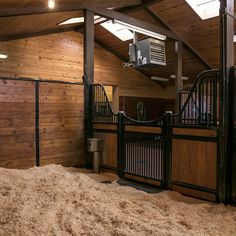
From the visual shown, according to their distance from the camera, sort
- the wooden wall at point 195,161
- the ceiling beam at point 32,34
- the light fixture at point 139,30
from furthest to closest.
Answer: the ceiling beam at point 32,34 → the light fixture at point 139,30 → the wooden wall at point 195,161

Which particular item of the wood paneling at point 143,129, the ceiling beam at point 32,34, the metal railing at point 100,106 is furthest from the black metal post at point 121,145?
the ceiling beam at point 32,34

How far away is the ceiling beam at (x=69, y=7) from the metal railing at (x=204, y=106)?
2.49 metres

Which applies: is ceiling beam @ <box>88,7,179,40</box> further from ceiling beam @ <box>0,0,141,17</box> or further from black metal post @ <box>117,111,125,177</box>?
black metal post @ <box>117,111,125,177</box>

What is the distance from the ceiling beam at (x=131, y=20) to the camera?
484cm

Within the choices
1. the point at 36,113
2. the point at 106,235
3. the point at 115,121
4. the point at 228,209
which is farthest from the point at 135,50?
the point at 106,235

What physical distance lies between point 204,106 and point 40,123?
8.11 ft

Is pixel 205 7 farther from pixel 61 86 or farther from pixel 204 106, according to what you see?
pixel 61 86

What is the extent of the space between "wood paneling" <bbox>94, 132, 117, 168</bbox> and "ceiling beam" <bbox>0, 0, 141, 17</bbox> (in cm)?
214

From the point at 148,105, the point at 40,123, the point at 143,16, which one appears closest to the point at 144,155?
Answer: the point at 40,123

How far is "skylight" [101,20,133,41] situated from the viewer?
6.82 meters

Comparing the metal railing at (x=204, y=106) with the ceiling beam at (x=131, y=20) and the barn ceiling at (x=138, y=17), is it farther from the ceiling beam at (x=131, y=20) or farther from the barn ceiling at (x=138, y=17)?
the ceiling beam at (x=131, y=20)

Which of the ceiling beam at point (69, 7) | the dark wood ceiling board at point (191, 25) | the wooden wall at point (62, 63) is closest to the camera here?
the ceiling beam at point (69, 7)

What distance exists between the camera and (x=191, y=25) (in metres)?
6.00

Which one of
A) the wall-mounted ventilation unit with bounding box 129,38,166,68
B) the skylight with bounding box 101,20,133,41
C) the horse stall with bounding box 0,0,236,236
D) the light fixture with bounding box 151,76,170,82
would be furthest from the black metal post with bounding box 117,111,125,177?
Result: the light fixture with bounding box 151,76,170,82
